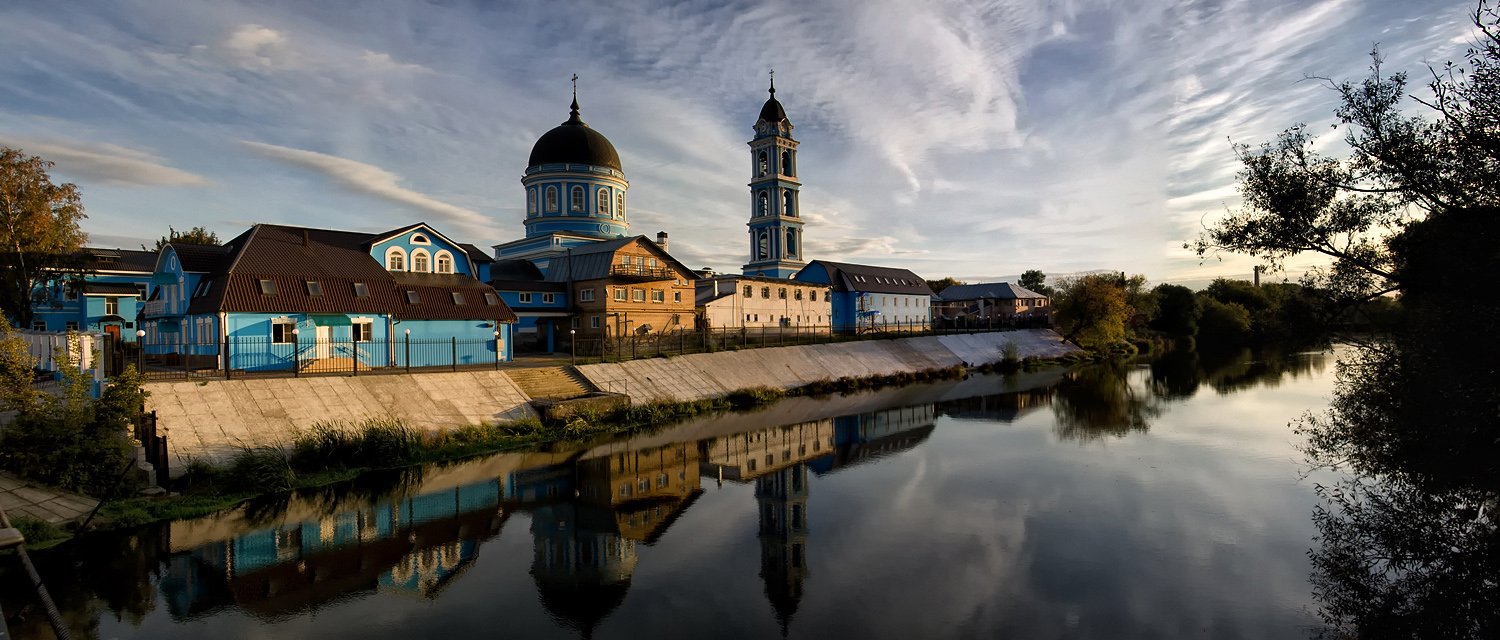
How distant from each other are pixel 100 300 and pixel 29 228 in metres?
10.1

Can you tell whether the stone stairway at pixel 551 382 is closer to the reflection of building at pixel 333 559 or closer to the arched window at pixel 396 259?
the arched window at pixel 396 259

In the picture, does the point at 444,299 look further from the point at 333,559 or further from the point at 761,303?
the point at 761,303

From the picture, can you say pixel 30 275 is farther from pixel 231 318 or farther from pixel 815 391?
pixel 815 391

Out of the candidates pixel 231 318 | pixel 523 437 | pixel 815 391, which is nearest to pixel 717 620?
pixel 523 437

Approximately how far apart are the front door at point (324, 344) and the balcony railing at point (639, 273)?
1524 cm

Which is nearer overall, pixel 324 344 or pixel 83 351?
pixel 83 351

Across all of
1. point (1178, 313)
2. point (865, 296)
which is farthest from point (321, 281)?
point (1178, 313)

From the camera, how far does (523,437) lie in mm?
20578

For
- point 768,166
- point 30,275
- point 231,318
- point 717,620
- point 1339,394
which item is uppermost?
point 768,166

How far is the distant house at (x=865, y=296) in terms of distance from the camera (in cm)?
5928

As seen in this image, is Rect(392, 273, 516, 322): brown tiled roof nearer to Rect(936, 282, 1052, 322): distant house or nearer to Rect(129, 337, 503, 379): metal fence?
Rect(129, 337, 503, 379): metal fence

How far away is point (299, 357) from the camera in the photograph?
23.8 m

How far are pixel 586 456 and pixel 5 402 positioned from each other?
11554 millimetres

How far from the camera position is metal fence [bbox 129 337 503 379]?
2156 centimetres
